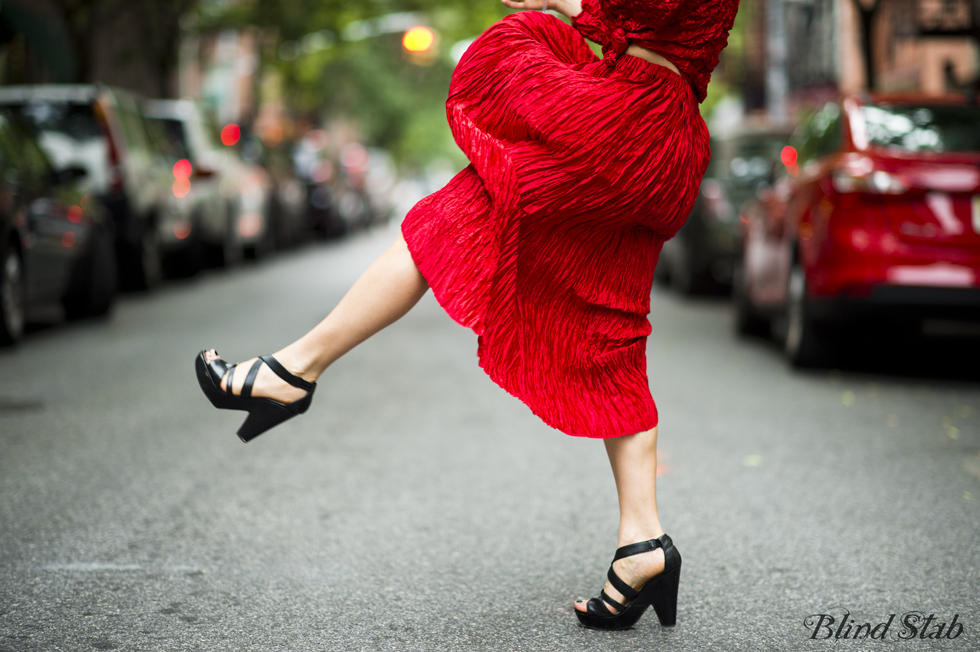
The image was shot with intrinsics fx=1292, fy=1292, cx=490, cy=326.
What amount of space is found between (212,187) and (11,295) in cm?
724

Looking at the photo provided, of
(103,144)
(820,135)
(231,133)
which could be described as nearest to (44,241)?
(103,144)

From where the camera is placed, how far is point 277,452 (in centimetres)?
546

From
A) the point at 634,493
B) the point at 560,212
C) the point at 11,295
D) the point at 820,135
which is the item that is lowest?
the point at 11,295

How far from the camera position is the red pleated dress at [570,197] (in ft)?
9.70

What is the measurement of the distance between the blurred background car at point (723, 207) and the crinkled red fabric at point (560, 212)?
9.96 metres

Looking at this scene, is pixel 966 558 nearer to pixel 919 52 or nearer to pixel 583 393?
pixel 583 393

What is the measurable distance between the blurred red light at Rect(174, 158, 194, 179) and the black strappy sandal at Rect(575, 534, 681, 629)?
11516mm

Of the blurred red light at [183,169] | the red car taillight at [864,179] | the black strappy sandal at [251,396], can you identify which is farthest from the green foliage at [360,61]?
the black strappy sandal at [251,396]

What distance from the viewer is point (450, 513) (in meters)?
4.39

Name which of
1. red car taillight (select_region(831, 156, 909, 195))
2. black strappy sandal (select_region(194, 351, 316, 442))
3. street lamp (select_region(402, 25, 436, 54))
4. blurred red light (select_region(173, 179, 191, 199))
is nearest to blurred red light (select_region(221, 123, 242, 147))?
blurred red light (select_region(173, 179, 191, 199))

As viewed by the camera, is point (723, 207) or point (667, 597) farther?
point (723, 207)

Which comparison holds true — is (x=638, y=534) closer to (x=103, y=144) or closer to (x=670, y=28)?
(x=670, y=28)

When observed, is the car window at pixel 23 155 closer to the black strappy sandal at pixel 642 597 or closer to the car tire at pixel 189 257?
the car tire at pixel 189 257

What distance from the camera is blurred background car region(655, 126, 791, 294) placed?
13.1m
